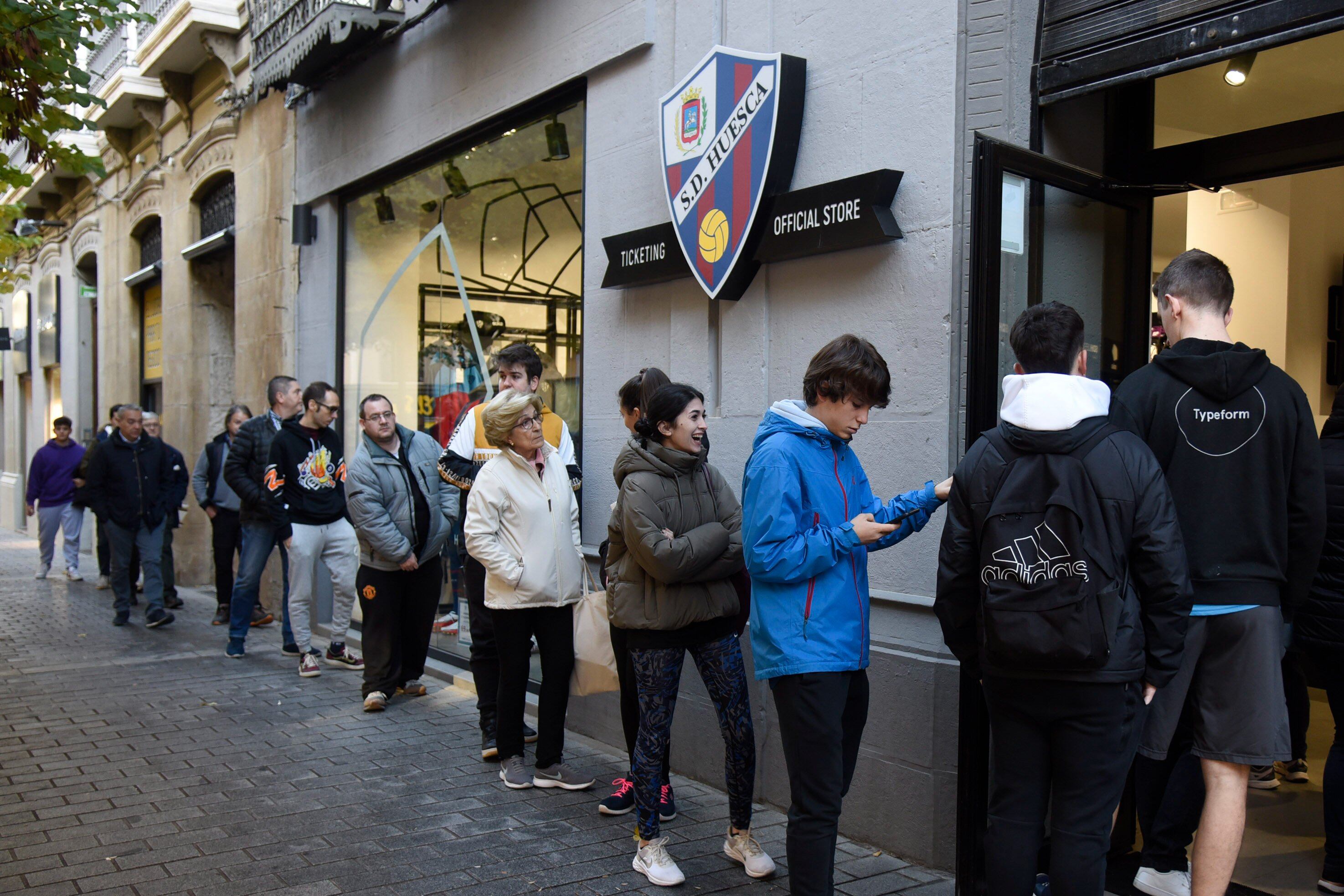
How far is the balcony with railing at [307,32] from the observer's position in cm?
840

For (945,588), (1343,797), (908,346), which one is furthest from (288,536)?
(1343,797)

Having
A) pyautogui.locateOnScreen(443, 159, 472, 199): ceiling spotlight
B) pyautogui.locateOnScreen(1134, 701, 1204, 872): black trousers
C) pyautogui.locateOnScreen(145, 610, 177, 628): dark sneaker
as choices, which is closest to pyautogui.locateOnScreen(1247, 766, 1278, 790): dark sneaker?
pyautogui.locateOnScreen(1134, 701, 1204, 872): black trousers

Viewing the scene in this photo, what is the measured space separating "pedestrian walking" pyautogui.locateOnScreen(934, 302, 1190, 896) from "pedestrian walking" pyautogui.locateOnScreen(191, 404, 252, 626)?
8645 mm

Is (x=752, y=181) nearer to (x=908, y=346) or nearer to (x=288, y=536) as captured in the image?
(x=908, y=346)

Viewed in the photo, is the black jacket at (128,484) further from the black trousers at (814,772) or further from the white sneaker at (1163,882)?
the white sneaker at (1163,882)

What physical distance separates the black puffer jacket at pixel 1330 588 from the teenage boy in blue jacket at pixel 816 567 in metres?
1.45

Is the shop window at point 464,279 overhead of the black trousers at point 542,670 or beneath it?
overhead

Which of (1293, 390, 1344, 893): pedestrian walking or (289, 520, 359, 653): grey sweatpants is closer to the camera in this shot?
(1293, 390, 1344, 893): pedestrian walking

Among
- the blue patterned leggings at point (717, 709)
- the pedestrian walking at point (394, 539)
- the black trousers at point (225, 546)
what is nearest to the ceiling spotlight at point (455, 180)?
the pedestrian walking at point (394, 539)

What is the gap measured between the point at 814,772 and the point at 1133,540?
3.94ft

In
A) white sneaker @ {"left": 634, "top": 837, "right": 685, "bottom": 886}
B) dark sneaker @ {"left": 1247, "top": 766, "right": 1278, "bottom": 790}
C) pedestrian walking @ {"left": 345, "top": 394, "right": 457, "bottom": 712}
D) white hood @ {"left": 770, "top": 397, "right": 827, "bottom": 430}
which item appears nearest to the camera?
white hood @ {"left": 770, "top": 397, "right": 827, "bottom": 430}

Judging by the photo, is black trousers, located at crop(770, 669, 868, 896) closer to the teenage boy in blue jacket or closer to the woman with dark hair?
→ the teenage boy in blue jacket

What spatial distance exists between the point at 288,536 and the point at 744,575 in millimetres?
4702

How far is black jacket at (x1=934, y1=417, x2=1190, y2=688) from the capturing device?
2.80 m
